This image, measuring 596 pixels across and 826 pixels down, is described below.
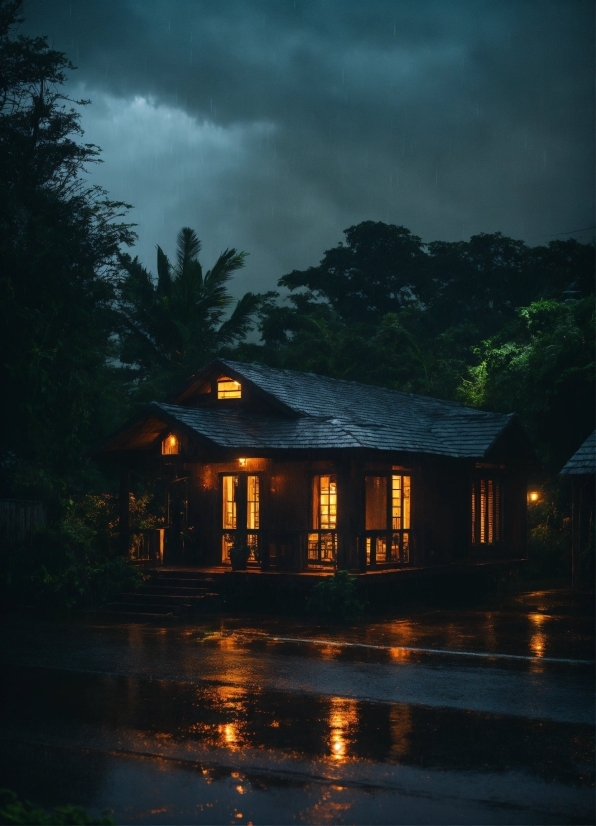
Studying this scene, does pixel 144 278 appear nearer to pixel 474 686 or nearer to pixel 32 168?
pixel 32 168

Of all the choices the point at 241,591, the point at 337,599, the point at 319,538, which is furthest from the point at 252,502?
the point at 337,599

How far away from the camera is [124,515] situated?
A: 23062 mm

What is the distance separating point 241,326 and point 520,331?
436 inches

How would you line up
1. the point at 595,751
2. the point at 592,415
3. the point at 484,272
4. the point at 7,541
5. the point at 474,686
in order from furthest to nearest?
the point at 484,272 < the point at 592,415 < the point at 7,541 < the point at 474,686 < the point at 595,751

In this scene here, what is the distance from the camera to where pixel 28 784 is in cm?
729

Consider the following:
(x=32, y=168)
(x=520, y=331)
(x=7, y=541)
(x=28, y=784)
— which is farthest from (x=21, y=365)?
(x=520, y=331)

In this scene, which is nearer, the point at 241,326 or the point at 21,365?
the point at 21,365

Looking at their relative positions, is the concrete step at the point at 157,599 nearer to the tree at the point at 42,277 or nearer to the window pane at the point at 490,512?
the tree at the point at 42,277

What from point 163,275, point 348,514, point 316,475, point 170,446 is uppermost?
point 163,275

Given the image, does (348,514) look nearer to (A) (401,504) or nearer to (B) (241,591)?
(B) (241,591)

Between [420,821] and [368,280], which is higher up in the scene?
[368,280]

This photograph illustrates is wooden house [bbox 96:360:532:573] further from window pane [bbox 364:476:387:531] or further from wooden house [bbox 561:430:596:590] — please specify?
wooden house [bbox 561:430:596:590]

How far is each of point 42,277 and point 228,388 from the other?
19.8ft

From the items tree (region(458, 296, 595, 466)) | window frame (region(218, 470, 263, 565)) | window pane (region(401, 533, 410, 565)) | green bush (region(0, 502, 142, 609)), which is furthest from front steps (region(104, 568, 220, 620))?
tree (region(458, 296, 595, 466))
